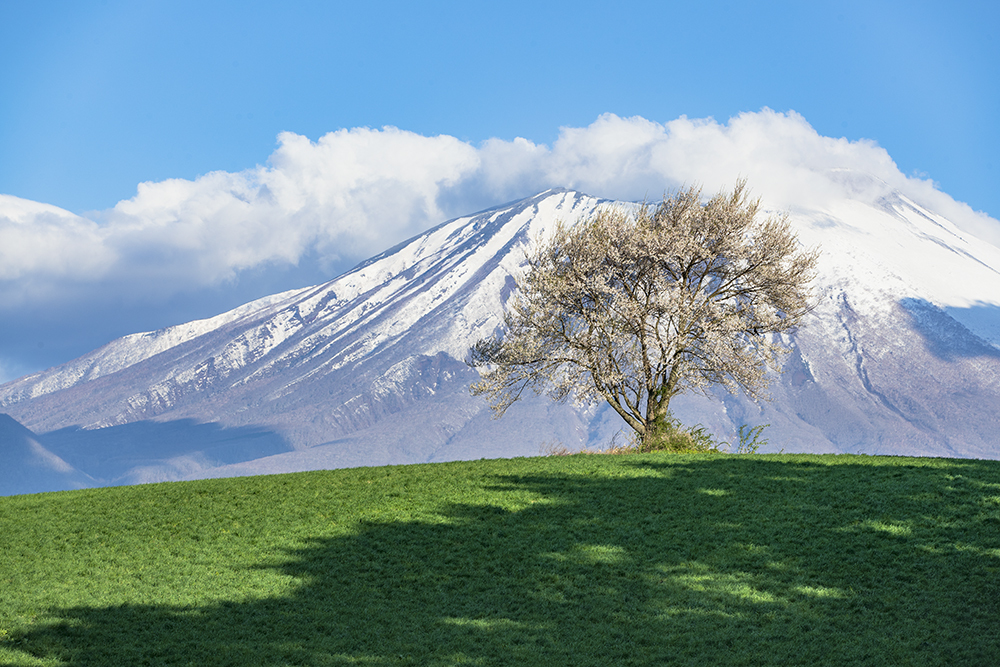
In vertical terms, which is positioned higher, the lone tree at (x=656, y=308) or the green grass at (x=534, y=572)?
the lone tree at (x=656, y=308)

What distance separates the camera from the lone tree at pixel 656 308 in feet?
104

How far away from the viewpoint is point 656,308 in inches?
1242

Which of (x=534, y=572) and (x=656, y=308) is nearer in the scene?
(x=534, y=572)

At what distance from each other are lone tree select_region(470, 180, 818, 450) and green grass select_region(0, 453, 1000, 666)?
11048 millimetres

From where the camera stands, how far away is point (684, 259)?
105ft

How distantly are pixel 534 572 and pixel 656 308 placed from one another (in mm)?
18422

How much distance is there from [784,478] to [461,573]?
8.26 meters

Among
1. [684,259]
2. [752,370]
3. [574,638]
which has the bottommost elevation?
[574,638]

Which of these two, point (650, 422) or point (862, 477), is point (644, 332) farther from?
point (862, 477)

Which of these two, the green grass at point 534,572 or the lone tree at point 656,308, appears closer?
the green grass at point 534,572

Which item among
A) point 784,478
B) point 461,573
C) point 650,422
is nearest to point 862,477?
point 784,478

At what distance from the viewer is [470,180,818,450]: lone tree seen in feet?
104

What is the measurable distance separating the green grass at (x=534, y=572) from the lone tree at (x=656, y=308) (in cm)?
1105

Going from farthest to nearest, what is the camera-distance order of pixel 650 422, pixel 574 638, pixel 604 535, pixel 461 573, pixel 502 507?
pixel 650 422
pixel 502 507
pixel 604 535
pixel 461 573
pixel 574 638
